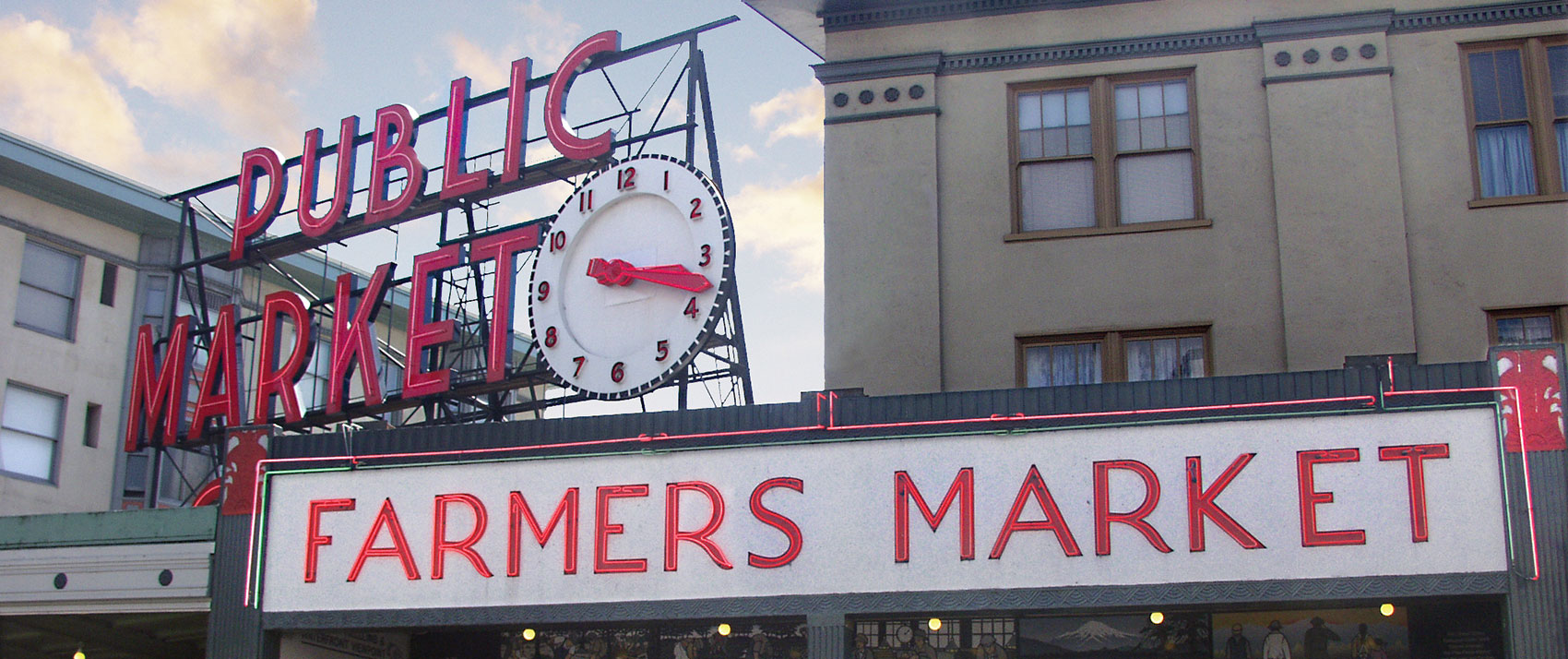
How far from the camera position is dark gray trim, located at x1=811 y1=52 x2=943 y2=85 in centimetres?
2016

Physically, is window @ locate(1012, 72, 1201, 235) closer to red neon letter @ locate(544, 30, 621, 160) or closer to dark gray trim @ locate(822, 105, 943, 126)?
dark gray trim @ locate(822, 105, 943, 126)

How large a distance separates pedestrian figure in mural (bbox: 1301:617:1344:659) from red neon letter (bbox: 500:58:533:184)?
51.7 ft

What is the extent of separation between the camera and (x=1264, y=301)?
61.2 feet

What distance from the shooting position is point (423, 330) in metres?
28.2

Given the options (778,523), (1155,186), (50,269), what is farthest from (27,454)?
(1155,186)

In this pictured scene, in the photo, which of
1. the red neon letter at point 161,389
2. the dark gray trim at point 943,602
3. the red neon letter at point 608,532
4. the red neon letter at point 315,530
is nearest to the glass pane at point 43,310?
the red neon letter at point 161,389

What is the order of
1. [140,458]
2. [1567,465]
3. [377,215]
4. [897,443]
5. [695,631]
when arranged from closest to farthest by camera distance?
1. [1567,465]
2. [897,443]
3. [695,631]
4. [377,215]
5. [140,458]

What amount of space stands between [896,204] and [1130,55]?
329cm

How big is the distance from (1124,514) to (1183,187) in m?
5.63

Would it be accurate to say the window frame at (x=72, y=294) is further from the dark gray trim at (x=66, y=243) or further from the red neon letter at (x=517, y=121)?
the red neon letter at (x=517, y=121)

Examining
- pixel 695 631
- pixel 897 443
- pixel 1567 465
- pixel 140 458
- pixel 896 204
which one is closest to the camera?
pixel 1567 465

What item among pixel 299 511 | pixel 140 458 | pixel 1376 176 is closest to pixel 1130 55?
pixel 1376 176

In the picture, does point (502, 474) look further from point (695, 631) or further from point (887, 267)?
point (887, 267)

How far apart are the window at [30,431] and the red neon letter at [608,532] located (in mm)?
23460
